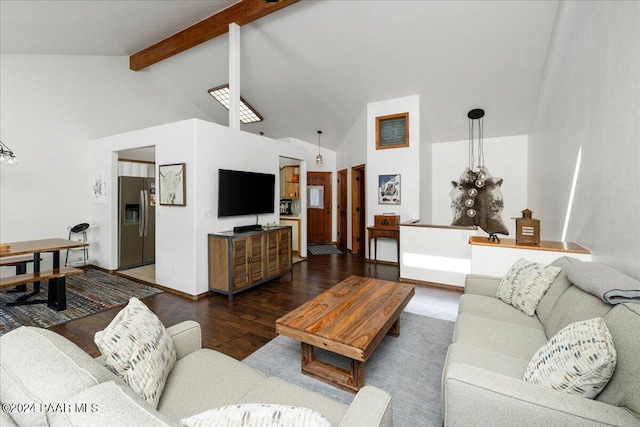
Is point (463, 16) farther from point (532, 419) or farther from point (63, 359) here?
point (63, 359)

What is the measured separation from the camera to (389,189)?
17.9ft

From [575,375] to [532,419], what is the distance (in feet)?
0.86

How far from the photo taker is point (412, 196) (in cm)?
527

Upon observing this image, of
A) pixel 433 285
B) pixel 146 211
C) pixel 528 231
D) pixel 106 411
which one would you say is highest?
pixel 146 211

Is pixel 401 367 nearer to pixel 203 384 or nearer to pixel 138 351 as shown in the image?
pixel 203 384

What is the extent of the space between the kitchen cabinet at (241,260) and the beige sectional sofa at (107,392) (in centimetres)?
222

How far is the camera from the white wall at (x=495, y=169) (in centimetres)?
582

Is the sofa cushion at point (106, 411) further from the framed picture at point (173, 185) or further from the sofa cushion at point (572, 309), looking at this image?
the framed picture at point (173, 185)

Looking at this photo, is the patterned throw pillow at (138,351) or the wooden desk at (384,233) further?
the wooden desk at (384,233)

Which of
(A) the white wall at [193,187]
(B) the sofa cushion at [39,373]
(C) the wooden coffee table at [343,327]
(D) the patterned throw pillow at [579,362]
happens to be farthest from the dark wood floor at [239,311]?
(D) the patterned throw pillow at [579,362]

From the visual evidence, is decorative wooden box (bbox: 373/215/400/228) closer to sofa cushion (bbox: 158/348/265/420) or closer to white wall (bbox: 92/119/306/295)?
white wall (bbox: 92/119/306/295)

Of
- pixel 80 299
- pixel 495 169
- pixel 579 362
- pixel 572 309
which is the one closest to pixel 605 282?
pixel 572 309

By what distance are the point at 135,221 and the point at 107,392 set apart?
5.55 metres

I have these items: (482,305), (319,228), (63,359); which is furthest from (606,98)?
(319,228)
